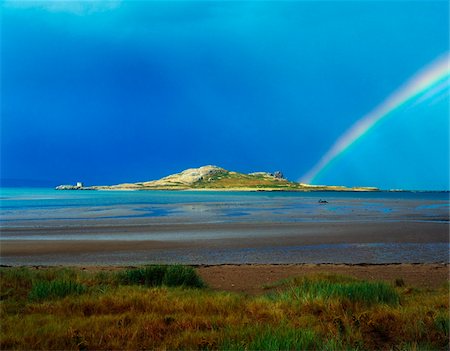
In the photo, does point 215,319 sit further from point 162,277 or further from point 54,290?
point 162,277

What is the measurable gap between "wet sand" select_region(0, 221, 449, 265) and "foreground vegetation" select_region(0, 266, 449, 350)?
11.4 meters

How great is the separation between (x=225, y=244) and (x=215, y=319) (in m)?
20.5

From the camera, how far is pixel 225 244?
1133 inches

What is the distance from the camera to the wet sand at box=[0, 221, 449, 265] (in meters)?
23.1


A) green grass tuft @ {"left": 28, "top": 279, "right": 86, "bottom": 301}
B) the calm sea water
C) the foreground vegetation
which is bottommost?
the foreground vegetation

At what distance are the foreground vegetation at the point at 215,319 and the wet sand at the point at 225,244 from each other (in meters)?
11.4

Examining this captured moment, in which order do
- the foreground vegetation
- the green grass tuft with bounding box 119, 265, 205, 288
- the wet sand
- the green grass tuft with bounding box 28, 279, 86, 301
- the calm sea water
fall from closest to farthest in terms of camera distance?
the foreground vegetation → the green grass tuft with bounding box 28, 279, 86, 301 → the green grass tuft with bounding box 119, 265, 205, 288 → the wet sand → the calm sea water

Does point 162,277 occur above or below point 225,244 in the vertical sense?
below

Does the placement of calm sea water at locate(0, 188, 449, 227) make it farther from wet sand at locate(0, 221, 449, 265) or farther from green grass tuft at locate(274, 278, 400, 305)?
green grass tuft at locate(274, 278, 400, 305)

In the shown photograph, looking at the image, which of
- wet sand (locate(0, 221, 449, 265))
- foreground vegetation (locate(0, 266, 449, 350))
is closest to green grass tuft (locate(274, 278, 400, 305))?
foreground vegetation (locate(0, 266, 449, 350))

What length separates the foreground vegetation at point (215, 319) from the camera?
7.16 m

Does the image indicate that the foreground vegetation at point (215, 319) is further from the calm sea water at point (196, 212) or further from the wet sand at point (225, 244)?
the calm sea water at point (196, 212)

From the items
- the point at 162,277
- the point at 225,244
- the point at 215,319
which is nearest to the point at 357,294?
the point at 215,319

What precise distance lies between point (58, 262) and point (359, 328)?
17.7m
